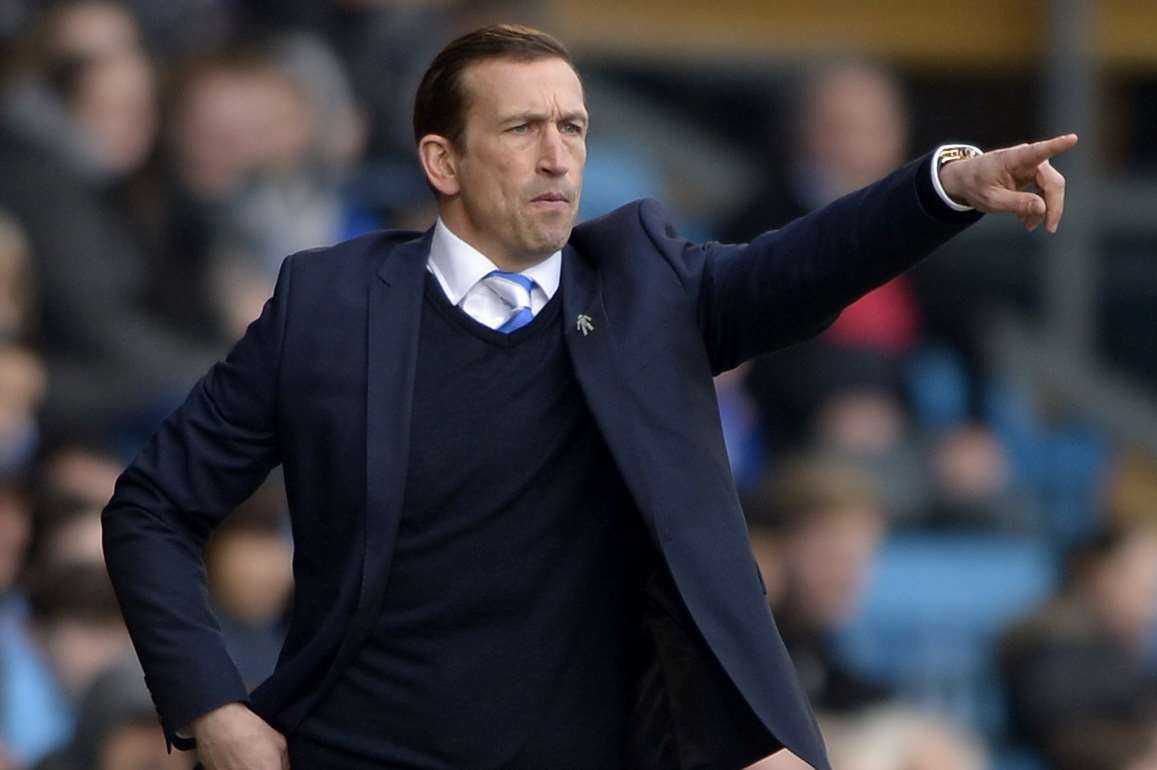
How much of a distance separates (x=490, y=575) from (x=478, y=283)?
1.25 feet

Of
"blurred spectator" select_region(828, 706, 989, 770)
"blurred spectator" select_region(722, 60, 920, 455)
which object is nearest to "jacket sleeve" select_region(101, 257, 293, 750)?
"blurred spectator" select_region(828, 706, 989, 770)

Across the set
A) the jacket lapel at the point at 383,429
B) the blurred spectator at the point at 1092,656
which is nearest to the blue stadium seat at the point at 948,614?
the blurred spectator at the point at 1092,656

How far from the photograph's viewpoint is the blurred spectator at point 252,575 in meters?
5.36

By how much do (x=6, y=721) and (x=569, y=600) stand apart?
2.50m

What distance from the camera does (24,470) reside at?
5625 millimetres

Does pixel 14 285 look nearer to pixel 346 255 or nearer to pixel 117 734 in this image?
pixel 117 734

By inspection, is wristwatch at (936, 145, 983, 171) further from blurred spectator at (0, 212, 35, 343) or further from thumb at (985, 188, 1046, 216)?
blurred spectator at (0, 212, 35, 343)

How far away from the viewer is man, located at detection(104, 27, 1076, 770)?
3.16m

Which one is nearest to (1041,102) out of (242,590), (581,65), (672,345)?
(581,65)

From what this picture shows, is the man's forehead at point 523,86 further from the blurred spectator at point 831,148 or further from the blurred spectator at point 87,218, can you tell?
the blurred spectator at point 831,148

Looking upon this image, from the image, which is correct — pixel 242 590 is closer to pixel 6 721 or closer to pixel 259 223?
pixel 6 721

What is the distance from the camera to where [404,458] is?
317 cm

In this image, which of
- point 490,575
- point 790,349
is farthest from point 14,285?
point 490,575

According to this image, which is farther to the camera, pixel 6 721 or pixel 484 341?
pixel 6 721
